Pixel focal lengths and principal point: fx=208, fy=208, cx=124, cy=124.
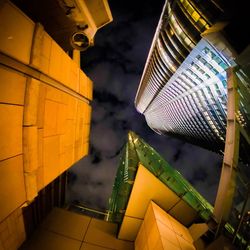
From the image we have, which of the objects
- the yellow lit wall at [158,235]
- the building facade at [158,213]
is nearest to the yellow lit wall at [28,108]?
the building facade at [158,213]

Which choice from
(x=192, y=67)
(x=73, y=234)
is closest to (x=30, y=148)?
(x=73, y=234)

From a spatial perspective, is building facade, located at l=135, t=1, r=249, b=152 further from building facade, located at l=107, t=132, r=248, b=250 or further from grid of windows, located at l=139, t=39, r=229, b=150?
building facade, located at l=107, t=132, r=248, b=250

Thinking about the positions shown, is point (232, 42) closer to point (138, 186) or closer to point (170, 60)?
point (138, 186)

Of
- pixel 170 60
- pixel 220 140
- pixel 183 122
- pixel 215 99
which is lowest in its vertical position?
pixel 220 140

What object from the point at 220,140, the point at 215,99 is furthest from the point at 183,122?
the point at 215,99

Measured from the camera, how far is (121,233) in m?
8.12

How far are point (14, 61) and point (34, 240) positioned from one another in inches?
269

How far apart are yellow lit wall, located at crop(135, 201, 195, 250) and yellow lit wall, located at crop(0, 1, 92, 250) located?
11.0 ft

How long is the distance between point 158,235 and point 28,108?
15.9ft

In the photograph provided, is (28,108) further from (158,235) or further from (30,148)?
(158,235)

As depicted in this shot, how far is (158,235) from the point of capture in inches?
231

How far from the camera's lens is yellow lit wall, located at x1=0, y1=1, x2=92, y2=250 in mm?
3174

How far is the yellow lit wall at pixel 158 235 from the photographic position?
5793 millimetres

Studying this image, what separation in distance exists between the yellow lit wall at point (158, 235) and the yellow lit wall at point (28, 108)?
11.0ft
